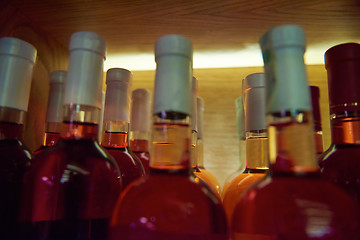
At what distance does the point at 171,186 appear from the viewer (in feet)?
1.17

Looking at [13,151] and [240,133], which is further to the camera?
[240,133]

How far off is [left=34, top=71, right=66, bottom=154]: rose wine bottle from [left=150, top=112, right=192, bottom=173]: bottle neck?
0.31 metres

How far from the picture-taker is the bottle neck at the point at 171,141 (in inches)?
15.4

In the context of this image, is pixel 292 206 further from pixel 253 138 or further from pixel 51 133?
pixel 51 133

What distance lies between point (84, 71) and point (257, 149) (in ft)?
1.32

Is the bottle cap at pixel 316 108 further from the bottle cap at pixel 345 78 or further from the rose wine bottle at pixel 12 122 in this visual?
the rose wine bottle at pixel 12 122

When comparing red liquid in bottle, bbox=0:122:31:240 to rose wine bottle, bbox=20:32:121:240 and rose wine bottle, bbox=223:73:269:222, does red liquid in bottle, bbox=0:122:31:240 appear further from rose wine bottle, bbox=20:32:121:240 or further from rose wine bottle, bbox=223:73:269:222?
rose wine bottle, bbox=223:73:269:222

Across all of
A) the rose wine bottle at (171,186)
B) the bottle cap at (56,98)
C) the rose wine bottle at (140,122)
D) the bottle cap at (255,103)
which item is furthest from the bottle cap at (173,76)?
the rose wine bottle at (140,122)

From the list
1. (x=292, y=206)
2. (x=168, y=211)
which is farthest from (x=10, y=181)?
(x=292, y=206)

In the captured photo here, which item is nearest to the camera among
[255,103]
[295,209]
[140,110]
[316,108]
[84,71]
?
[295,209]

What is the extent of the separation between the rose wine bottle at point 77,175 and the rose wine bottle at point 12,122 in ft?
0.10

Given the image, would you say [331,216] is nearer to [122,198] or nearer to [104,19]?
[122,198]

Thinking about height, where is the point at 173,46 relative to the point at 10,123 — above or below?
above

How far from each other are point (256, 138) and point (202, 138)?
11.8 inches
